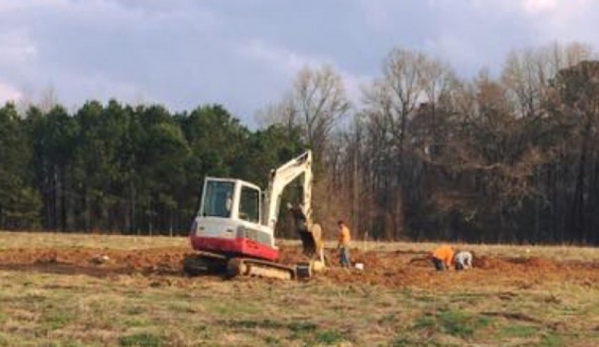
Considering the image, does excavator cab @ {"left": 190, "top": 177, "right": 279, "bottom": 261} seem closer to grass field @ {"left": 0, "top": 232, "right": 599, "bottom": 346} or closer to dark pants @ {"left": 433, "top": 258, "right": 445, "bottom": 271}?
grass field @ {"left": 0, "top": 232, "right": 599, "bottom": 346}

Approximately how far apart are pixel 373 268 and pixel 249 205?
5968 millimetres

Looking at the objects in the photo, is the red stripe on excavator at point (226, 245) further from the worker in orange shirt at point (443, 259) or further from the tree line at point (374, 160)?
Result: the tree line at point (374, 160)

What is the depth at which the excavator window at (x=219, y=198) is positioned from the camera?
22969 millimetres

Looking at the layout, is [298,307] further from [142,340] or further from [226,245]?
[226,245]

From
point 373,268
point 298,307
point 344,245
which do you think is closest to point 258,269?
point 344,245

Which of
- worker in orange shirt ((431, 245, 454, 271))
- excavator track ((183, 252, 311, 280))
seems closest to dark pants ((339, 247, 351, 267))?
worker in orange shirt ((431, 245, 454, 271))

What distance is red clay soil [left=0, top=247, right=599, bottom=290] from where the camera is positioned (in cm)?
2334

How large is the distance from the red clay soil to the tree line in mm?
22690

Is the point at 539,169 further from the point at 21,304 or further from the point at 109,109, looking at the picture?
the point at 21,304

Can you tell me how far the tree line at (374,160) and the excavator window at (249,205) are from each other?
29.2 metres

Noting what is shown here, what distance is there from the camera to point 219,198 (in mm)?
23062

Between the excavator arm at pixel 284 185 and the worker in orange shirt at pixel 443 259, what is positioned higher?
the excavator arm at pixel 284 185

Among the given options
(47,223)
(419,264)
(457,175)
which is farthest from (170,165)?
(419,264)

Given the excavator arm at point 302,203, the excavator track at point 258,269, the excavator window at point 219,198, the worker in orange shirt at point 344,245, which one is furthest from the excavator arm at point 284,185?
the worker in orange shirt at point 344,245
